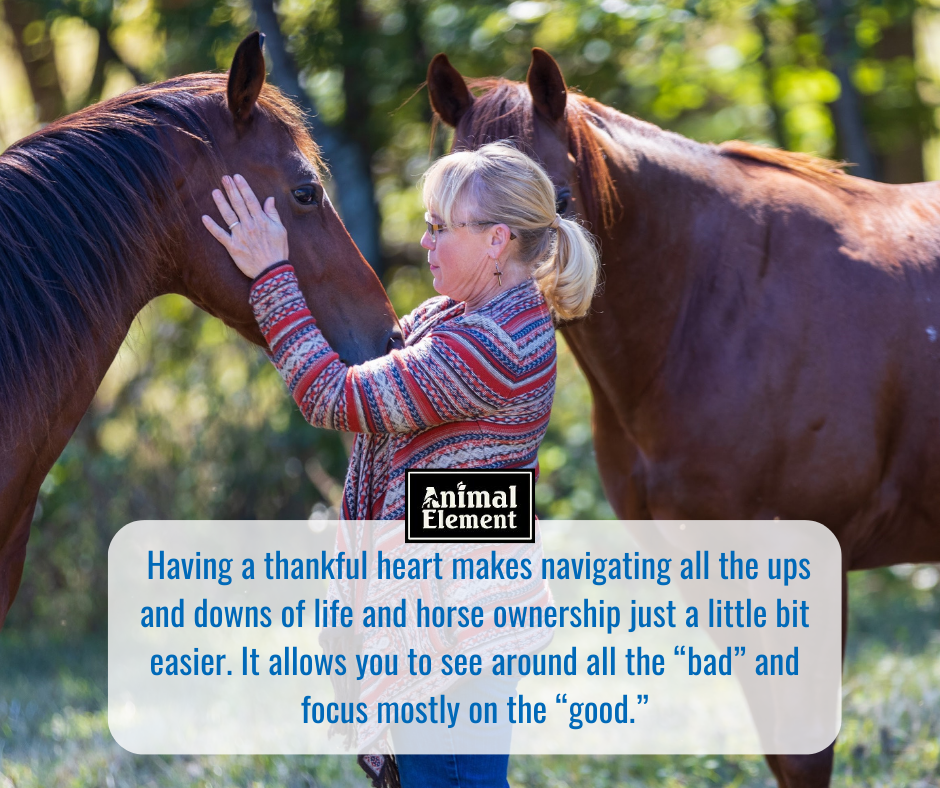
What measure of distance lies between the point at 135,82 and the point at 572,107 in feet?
13.9

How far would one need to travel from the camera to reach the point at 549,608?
6.20 ft

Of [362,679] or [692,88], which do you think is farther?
[692,88]

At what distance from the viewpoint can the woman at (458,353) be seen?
5.74 ft

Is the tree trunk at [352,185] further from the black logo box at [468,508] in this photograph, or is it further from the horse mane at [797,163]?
the black logo box at [468,508]

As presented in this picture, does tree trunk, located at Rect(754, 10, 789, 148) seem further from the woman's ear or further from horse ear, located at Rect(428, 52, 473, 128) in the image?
the woman's ear

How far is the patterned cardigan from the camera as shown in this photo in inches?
68.6

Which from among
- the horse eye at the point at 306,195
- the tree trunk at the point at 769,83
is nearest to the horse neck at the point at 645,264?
the horse eye at the point at 306,195

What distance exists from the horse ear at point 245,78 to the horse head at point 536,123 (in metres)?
0.78

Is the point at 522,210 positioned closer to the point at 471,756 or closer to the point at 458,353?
the point at 458,353

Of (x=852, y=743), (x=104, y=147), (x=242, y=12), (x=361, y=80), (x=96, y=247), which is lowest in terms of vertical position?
(x=852, y=743)

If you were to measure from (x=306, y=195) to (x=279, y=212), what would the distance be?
7 centimetres

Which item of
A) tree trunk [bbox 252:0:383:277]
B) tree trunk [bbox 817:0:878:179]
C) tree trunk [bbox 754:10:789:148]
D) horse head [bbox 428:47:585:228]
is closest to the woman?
horse head [bbox 428:47:585:228]

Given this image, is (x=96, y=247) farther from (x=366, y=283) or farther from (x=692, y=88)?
(x=692, y=88)

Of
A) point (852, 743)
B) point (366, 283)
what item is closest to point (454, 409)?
point (366, 283)
